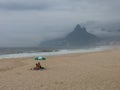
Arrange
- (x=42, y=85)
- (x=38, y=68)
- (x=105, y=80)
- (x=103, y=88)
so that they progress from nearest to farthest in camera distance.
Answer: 1. (x=103, y=88)
2. (x=42, y=85)
3. (x=105, y=80)
4. (x=38, y=68)

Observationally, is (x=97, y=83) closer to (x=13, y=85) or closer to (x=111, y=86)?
(x=111, y=86)

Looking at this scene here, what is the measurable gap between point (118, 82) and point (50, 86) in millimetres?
3515

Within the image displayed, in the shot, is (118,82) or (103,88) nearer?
(103,88)

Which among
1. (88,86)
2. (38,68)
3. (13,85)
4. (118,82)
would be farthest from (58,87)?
(38,68)

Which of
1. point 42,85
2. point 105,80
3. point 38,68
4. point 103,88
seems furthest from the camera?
point 38,68

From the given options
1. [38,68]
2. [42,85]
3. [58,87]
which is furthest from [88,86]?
[38,68]

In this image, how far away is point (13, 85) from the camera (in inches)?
502

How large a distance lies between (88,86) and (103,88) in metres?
0.78

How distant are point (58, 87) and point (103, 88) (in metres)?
2.04

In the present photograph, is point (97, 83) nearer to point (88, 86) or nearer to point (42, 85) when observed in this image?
point (88, 86)

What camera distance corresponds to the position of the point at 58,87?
1205cm

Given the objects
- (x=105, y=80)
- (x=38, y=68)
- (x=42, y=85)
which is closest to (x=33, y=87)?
(x=42, y=85)

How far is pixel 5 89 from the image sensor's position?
11.8m

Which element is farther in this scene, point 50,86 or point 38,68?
point 38,68
